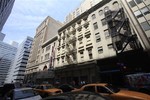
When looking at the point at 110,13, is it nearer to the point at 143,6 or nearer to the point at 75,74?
the point at 143,6

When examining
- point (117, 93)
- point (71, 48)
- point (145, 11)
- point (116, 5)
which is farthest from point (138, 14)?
point (117, 93)

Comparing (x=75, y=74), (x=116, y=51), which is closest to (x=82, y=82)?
(x=75, y=74)

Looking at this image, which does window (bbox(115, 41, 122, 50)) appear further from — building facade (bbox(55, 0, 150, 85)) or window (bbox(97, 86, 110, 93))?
window (bbox(97, 86, 110, 93))

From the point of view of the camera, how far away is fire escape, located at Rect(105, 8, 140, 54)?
17.4m

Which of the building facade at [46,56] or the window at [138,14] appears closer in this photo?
the window at [138,14]

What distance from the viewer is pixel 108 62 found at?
18609mm

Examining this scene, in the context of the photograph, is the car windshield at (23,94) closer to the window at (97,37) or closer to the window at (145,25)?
the window at (97,37)

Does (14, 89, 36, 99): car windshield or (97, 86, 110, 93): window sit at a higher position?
(14, 89, 36, 99): car windshield

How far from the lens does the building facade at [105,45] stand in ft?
54.9

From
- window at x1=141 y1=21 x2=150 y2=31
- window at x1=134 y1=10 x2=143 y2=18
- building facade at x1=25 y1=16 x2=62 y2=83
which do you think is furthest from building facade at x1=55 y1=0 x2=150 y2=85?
building facade at x1=25 y1=16 x2=62 y2=83

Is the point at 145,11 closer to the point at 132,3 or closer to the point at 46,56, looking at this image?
the point at 132,3

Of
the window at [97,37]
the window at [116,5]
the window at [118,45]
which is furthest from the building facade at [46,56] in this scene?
the window at [116,5]

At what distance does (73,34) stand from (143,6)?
15447 mm

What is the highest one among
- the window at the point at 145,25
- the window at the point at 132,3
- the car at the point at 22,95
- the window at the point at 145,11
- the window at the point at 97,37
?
the window at the point at 132,3
